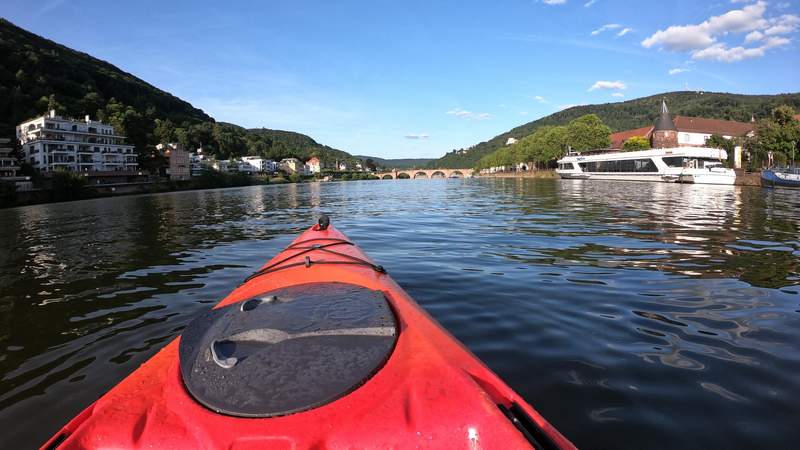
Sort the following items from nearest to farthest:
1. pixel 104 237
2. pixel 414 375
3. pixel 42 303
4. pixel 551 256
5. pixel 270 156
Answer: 1. pixel 414 375
2. pixel 42 303
3. pixel 551 256
4. pixel 104 237
5. pixel 270 156

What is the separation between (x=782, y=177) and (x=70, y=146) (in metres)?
89.9

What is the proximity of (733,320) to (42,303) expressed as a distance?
961cm

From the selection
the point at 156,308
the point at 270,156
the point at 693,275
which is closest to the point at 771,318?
the point at 693,275

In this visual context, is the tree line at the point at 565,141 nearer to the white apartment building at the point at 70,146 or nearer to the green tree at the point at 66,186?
the green tree at the point at 66,186

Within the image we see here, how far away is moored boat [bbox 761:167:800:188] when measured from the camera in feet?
115

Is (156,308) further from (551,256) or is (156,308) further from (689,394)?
(551,256)

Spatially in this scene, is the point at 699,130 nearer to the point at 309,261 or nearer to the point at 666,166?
the point at 666,166

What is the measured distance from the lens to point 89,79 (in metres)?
109

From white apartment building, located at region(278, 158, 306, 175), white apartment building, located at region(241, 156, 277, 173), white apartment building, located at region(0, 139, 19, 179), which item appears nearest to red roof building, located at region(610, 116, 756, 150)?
white apartment building, located at region(241, 156, 277, 173)

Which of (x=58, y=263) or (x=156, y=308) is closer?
(x=156, y=308)

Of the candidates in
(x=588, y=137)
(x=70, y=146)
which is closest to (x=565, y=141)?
(x=588, y=137)

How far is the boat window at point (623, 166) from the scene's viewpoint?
55.8 m

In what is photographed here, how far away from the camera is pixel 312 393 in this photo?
195cm

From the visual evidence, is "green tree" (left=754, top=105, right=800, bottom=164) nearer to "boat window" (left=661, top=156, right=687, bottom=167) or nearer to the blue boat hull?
"boat window" (left=661, top=156, right=687, bottom=167)
